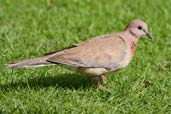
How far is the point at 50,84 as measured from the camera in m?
6.37

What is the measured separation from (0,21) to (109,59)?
9.91 feet

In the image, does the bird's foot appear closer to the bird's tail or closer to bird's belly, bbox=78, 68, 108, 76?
bird's belly, bbox=78, 68, 108, 76

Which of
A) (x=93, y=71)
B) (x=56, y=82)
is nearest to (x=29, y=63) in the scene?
(x=56, y=82)

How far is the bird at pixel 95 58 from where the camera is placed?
6055 mm

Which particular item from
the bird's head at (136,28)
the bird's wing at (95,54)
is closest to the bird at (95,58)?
the bird's wing at (95,54)

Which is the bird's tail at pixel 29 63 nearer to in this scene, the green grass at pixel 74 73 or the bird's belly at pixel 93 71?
the green grass at pixel 74 73

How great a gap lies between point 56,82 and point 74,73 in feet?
1.51

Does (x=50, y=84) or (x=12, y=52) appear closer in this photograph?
(x=50, y=84)

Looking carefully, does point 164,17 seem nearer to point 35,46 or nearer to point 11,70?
point 35,46

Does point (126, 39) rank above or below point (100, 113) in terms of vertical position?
above

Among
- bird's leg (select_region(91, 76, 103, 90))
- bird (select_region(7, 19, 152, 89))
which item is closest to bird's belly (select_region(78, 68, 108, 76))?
bird (select_region(7, 19, 152, 89))

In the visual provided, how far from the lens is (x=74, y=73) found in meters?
6.88

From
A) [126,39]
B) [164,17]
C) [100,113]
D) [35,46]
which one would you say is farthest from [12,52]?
[164,17]

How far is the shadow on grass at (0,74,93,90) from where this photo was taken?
6.26m
